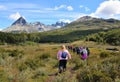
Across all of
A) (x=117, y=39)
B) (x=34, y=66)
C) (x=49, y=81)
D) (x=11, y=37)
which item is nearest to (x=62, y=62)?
(x=34, y=66)

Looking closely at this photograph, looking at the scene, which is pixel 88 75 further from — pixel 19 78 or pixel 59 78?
pixel 19 78

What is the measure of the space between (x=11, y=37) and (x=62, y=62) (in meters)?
181

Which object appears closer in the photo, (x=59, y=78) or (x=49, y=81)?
(x=59, y=78)

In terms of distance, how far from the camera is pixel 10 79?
14.7 m

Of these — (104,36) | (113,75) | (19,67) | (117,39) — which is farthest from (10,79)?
(104,36)

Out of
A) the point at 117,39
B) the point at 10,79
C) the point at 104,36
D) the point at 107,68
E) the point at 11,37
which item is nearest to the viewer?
the point at 10,79

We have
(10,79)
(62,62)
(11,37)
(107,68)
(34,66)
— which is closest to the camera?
(10,79)

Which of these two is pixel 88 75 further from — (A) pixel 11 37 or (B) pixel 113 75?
(A) pixel 11 37

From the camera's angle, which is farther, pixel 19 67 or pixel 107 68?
pixel 19 67

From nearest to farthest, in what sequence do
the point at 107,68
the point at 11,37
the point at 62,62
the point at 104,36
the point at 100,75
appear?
the point at 100,75, the point at 107,68, the point at 62,62, the point at 104,36, the point at 11,37

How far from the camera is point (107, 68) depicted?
626 inches

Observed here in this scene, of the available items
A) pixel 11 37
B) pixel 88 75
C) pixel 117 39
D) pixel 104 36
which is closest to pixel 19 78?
pixel 88 75

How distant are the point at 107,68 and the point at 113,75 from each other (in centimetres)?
96

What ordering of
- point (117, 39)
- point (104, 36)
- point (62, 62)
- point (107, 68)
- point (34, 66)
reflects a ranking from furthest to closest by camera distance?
point (104, 36)
point (117, 39)
point (34, 66)
point (62, 62)
point (107, 68)
